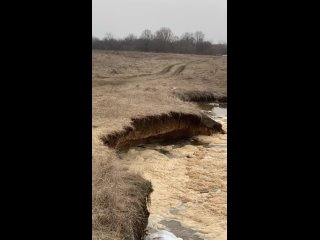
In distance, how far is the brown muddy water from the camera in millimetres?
6129

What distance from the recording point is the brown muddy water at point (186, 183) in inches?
241

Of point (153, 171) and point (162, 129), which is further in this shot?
point (162, 129)

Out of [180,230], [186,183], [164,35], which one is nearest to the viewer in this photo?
[180,230]

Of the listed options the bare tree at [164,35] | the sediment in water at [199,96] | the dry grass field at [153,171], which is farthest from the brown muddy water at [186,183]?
the bare tree at [164,35]

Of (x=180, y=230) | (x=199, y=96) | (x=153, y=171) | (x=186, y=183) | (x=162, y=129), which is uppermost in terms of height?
(x=199, y=96)

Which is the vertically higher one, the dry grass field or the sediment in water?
the sediment in water

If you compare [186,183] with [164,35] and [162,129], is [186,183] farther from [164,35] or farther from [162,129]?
[164,35]

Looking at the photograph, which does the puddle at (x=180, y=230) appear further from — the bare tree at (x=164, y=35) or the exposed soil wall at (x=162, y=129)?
the bare tree at (x=164, y=35)

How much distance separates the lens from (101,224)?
→ 16.0 feet

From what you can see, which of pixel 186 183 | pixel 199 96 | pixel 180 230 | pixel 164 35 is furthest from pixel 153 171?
pixel 164 35

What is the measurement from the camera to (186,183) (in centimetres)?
809

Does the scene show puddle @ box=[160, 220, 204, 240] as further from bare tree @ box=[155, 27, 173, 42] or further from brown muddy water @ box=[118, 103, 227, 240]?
bare tree @ box=[155, 27, 173, 42]

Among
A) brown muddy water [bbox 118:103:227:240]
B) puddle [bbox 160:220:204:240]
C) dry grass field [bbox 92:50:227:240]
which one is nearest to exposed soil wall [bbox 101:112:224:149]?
dry grass field [bbox 92:50:227:240]
